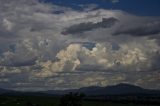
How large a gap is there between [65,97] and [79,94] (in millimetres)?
6181

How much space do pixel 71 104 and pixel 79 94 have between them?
5446mm

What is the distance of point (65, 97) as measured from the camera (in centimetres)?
14562

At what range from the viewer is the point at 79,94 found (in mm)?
146875

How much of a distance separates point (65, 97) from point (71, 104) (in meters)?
4.06

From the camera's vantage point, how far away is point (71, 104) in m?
146
